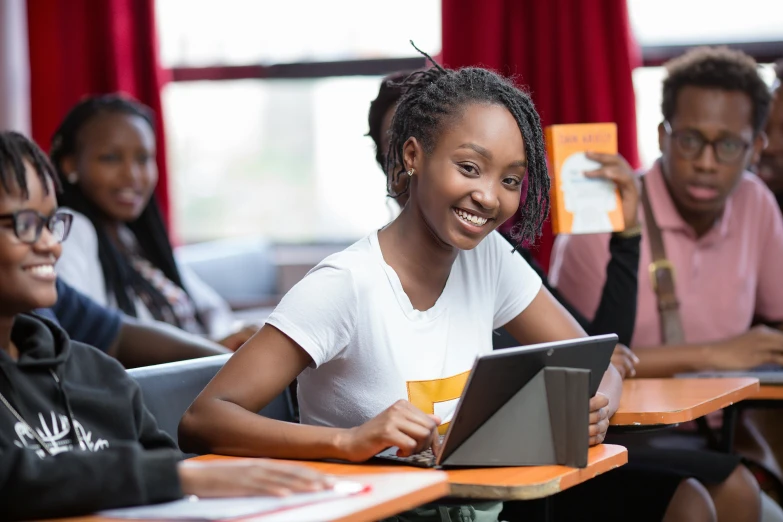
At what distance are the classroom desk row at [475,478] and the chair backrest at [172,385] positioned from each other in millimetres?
363

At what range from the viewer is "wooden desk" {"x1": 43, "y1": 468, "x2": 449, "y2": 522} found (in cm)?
121

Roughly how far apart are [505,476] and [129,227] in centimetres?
266

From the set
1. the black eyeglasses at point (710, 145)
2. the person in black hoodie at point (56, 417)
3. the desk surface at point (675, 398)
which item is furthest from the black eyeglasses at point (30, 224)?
the black eyeglasses at point (710, 145)

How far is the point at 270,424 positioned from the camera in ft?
5.40

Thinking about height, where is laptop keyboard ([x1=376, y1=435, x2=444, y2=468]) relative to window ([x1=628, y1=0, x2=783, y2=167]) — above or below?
below

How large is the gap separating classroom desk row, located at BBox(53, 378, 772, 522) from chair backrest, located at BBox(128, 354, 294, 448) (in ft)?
1.19

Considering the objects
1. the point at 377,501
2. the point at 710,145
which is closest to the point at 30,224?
the point at 377,501

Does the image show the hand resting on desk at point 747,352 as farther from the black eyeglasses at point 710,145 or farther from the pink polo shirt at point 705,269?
the black eyeglasses at point 710,145

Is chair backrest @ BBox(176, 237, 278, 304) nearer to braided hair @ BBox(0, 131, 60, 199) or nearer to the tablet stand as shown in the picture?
braided hair @ BBox(0, 131, 60, 199)

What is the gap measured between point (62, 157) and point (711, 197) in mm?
2206

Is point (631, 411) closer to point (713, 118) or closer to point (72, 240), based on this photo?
point (713, 118)

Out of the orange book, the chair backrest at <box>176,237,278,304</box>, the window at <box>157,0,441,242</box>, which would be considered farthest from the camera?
A: the window at <box>157,0,441,242</box>

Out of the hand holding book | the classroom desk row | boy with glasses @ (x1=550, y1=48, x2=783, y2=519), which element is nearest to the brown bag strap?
boy with glasses @ (x1=550, y1=48, x2=783, y2=519)

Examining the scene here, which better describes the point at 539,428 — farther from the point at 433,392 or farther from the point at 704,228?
the point at 704,228
